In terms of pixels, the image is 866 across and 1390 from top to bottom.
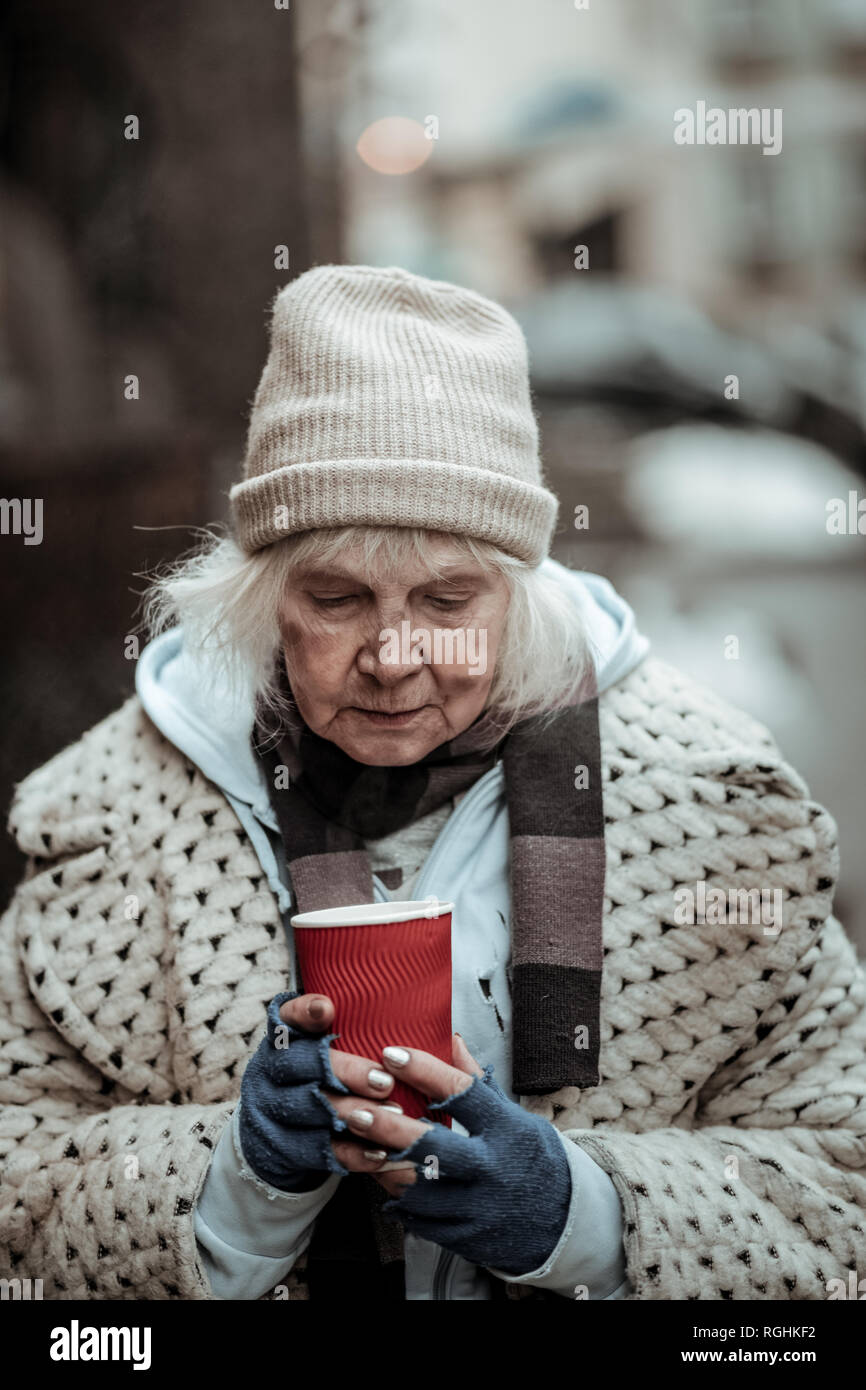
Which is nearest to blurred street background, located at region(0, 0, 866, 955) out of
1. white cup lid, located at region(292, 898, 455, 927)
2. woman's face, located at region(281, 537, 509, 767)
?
woman's face, located at region(281, 537, 509, 767)

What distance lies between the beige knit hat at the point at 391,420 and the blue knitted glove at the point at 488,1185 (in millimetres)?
577

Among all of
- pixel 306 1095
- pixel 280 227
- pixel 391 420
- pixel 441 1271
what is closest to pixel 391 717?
pixel 391 420

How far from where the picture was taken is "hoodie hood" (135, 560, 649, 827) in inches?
57.4

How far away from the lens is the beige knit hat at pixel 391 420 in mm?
1260

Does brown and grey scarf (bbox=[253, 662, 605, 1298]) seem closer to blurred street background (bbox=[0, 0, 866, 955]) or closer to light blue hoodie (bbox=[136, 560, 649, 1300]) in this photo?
light blue hoodie (bbox=[136, 560, 649, 1300])

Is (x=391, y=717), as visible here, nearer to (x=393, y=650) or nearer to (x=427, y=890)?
(x=393, y=650)

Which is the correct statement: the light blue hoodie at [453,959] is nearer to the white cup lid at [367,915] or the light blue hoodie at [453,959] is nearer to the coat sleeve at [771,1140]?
the coat sleeve at [771,1140]

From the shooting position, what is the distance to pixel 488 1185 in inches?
44.3

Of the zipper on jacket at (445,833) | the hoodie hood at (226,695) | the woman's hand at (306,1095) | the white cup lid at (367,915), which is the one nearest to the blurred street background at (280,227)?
the hoodie hood at (226,695)

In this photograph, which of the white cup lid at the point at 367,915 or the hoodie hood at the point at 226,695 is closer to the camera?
the white cup lid at the point at 367,915

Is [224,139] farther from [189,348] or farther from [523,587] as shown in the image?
[523,587]

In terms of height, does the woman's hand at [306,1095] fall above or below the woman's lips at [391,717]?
below

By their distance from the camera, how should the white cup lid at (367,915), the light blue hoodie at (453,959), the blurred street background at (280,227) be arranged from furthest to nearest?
the blurred street background at (280,227) → the light blue hoodie at (453,959) → the white cup lid at (367,915)

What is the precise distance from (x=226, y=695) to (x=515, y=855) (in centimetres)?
42
